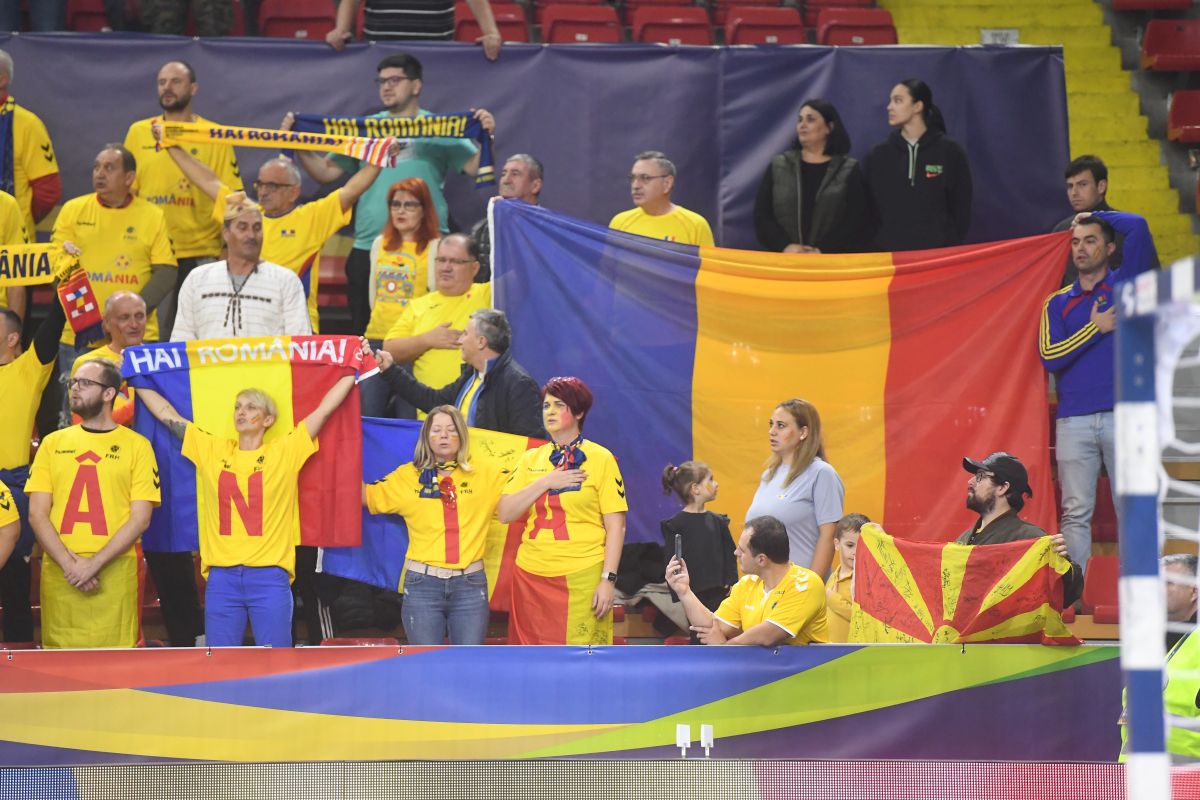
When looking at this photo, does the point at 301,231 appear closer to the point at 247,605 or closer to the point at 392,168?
the point at 392,168

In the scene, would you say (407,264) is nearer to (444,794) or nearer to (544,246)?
(544,246)

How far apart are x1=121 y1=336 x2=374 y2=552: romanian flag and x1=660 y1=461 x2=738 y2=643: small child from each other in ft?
6.13

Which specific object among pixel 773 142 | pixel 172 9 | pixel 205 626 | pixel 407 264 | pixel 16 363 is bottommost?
pixel 205 626

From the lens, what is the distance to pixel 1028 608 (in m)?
7.48

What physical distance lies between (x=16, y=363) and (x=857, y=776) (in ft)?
18.0

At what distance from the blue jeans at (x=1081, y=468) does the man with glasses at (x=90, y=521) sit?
5352mm

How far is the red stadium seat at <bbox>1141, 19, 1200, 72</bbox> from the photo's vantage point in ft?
48.5

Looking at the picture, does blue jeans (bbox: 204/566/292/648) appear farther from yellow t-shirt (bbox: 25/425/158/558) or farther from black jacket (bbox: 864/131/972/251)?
black jacket (bbox: 864/131/972/251)

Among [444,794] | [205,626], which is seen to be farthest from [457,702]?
[205,626]

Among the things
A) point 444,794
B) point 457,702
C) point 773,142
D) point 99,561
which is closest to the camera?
point 444,794

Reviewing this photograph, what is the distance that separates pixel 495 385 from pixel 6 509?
2790 mm

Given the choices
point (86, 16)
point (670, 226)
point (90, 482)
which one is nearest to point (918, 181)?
point (670, 226)

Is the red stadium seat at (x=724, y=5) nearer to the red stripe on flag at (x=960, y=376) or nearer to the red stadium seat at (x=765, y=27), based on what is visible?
the red stadium seat at (x=765, y=27)

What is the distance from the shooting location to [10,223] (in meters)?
10.4
